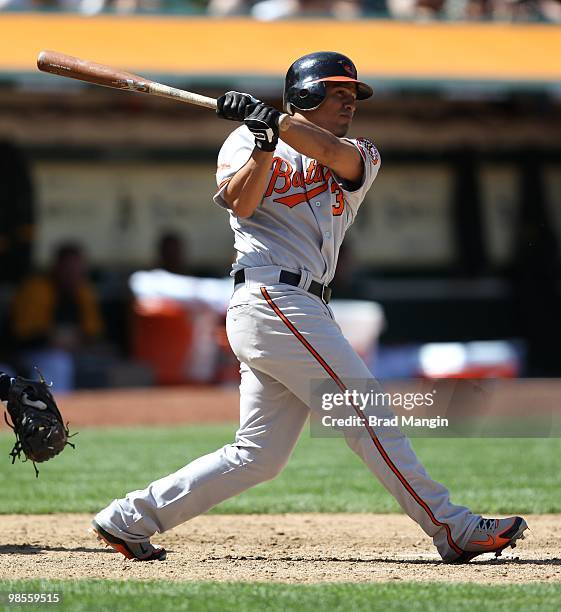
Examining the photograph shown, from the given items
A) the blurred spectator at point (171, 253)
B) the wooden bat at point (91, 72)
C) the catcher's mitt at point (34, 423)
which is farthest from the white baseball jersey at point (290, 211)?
the blurred spectator at point (171, 253)

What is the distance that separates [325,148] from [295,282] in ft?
1.54

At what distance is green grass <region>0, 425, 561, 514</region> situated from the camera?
618 cm

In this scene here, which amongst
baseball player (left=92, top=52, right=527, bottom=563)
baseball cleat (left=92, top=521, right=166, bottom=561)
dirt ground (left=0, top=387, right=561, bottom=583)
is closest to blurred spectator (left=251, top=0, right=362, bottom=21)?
dirt ground (left=0, top=387, right=561, bottom=583)

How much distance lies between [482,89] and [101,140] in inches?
151

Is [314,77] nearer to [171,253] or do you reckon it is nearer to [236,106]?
[236,106]

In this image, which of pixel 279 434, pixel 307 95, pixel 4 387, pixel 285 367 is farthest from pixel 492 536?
pixel 4 387

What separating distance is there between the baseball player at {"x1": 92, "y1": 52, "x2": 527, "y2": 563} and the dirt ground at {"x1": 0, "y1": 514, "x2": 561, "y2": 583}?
17 centimetres

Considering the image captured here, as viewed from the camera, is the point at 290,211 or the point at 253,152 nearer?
the point at 253,152

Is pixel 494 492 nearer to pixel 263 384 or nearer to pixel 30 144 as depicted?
pixel 263 384

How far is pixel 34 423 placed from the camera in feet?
15.0

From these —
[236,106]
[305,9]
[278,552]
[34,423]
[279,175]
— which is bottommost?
[278,552]

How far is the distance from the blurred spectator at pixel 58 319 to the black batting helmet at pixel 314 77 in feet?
22.2

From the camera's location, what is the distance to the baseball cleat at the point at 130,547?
4.47 m

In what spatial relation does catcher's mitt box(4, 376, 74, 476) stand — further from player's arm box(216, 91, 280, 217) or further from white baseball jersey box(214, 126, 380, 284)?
player's arm box(216, 91, 280, 217)
